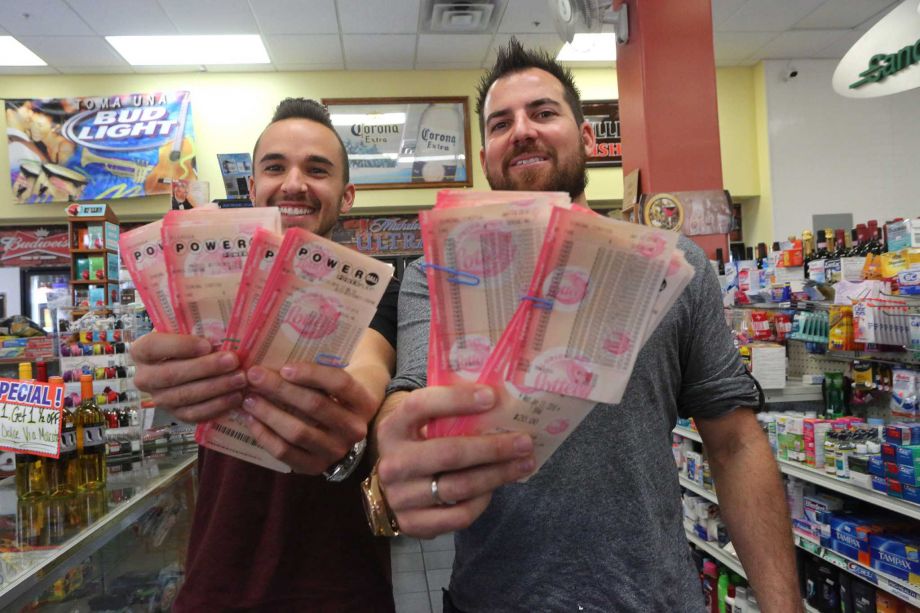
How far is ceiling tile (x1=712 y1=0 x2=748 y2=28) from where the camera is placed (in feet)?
19.2

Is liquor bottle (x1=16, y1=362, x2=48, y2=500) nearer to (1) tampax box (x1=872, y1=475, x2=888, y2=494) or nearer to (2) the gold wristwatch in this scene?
(2) the gold wristwatch

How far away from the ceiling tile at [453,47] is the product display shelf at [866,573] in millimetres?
5548

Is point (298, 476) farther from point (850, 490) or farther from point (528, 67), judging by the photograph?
point (850, 490)

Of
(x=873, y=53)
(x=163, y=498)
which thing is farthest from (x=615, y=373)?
(x=873, y=53)

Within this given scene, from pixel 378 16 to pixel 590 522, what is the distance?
5.81m

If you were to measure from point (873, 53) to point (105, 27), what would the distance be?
259 inches

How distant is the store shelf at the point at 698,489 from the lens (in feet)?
10.3

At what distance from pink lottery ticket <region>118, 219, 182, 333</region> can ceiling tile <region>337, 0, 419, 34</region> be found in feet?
17.7

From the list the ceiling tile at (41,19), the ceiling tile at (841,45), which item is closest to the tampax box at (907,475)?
the ceiling tile at (841,45)

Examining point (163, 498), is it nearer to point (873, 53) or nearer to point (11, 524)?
point (11, 524)

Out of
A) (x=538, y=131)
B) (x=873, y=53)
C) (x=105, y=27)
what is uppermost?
(x=105, y=27)

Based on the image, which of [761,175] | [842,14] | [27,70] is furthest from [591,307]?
[27,70]

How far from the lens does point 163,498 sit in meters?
2.17

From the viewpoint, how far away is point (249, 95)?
7020mm
